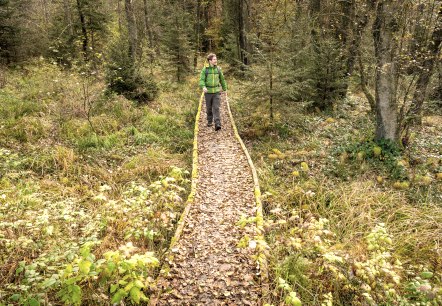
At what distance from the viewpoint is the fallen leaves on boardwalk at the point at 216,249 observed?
384 cm

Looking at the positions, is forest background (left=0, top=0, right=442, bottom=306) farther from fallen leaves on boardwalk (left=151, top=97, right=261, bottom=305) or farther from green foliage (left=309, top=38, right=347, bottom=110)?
fallen leaves on boardwalk (left=151, top=97, right=261, bottom=305)

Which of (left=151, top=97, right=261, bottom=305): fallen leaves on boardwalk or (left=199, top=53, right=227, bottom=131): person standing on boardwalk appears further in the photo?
(left=199, top=53, right=227, bottom=131): person standing on boardwalk

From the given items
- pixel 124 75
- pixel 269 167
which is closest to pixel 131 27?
pixel 124 75

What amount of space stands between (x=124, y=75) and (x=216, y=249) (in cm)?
1019

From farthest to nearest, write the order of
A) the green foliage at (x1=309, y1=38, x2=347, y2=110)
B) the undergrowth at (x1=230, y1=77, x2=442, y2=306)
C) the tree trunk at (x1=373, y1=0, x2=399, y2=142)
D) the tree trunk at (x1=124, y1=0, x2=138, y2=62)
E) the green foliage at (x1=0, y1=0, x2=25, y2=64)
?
the green foliage at (x1=0, y1=0, x2=25, y2=64) < the tree trunk at (x1=124, y1=0, x2=138, y2=62) < the green foliage at (x1=309, y1=38, x2=347, y2=110) < the tree trunk at (x1=373, y1=0, x2=399, y2=142) < the undergrowth at (x1=230, y1=77, x2=442, y2=306)

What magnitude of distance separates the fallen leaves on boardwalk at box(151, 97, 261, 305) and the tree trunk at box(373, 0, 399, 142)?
15.6 feet

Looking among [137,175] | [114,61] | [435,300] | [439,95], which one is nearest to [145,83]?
[114,61]

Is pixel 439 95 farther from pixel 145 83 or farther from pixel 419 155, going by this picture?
pixel 145 83

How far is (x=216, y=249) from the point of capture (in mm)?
4660

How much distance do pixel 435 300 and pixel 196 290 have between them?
3.09 m

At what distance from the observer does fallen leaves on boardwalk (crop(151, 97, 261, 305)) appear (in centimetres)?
384

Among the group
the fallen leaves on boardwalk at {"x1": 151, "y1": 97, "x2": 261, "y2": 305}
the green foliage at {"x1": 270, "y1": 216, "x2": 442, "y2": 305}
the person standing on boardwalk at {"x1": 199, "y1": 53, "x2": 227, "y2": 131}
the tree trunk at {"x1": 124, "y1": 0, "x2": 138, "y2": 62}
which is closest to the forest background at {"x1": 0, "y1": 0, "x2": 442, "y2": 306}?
the green foliage at {"x1": 270, "y1": 216, "x2": 442, "y2": 305}

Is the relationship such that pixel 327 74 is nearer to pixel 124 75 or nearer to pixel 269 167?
pixel 269 167

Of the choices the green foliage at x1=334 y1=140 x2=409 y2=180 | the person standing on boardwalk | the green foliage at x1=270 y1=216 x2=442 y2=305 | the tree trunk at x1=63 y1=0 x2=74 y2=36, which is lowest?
the green foliage at x1=270 y1=216 x2=442 y2=305
